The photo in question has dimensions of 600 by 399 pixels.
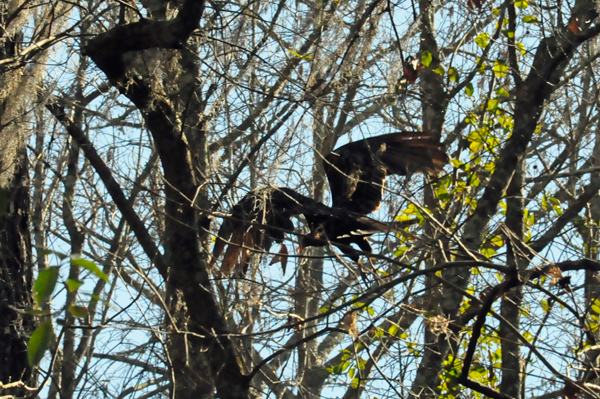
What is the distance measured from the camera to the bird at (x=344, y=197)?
292cm

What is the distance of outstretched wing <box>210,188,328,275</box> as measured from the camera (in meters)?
2.84

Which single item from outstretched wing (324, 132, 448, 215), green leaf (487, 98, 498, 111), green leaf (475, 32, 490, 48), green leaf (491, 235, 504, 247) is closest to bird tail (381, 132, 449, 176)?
outstretched wing (324, 132, 448, 215)

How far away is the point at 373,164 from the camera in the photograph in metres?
3.36

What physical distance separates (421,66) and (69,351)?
2.38m

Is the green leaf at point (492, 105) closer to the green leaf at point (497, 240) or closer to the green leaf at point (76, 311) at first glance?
the green leaf at point (497, 240)

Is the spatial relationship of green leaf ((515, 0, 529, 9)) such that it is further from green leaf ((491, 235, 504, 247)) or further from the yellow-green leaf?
green leaf ((491, 235, 504, 247))

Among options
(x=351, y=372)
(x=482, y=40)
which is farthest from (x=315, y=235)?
(x=482, y=40)

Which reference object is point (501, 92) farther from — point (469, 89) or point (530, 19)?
point (530, 19)

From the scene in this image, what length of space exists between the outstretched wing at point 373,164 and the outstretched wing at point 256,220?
0.39 meters

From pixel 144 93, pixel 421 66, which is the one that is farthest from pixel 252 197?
pixel 421 66

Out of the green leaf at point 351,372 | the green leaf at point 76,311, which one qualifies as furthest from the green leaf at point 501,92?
the green leaf at point 76,311

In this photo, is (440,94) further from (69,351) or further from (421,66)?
(69,351)

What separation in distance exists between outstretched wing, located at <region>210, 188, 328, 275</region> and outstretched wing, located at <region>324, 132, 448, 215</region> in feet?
1.27

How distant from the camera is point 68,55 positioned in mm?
3314
